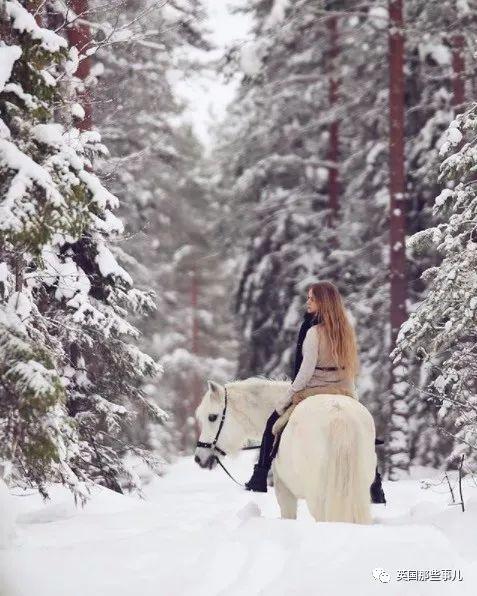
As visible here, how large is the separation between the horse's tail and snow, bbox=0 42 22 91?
3.69m

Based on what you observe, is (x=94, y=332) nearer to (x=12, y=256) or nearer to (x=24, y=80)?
(x=12, y=256)

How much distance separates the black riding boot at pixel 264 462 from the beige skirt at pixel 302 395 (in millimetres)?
→ 72

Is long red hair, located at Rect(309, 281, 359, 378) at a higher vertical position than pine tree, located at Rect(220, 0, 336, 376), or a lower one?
lower

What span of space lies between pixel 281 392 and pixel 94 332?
8.41ft

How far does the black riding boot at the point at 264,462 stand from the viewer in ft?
25.3

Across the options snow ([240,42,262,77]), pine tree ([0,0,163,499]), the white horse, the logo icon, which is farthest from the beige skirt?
snow ([240,42,262,77])

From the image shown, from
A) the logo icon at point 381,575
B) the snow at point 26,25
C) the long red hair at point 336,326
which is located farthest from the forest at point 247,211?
the logo icon at point 381,575

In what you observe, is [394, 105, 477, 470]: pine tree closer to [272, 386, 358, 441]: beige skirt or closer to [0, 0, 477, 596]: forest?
[0, 0, 477, 596]: forest

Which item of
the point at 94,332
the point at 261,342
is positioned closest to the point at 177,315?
the point at 261,342

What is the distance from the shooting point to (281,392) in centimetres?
833

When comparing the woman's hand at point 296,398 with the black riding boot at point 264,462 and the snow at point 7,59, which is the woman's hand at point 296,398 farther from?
the snow at point 7,59

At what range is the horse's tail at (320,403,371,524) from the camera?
657 centimetres

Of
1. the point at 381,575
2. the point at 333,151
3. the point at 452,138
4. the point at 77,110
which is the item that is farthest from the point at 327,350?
the point at 333,151

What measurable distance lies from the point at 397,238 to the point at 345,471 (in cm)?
930
